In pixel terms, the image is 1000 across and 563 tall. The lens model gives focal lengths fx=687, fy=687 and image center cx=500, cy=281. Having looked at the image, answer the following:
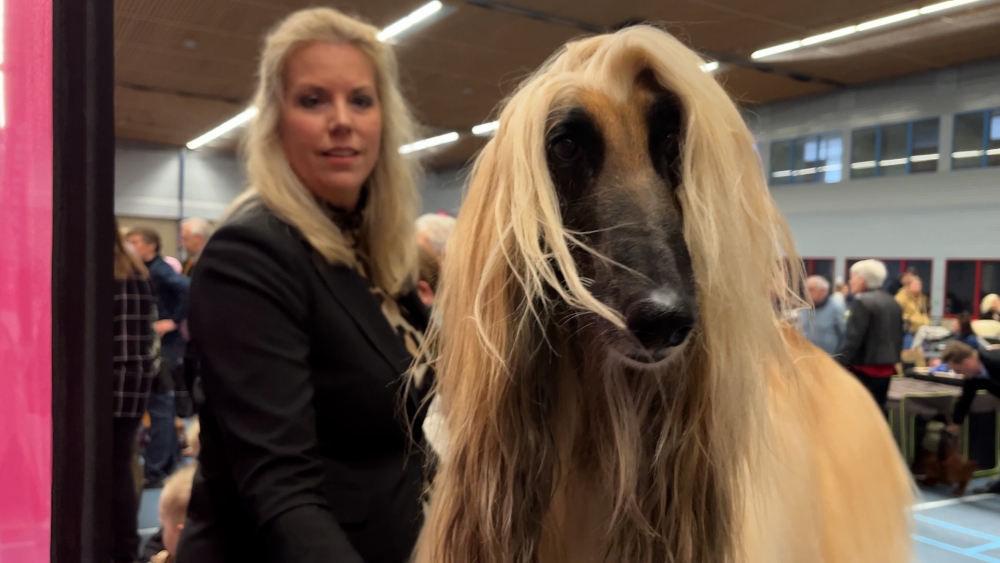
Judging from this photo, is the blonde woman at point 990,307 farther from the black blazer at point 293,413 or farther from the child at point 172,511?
the child at point 172,511

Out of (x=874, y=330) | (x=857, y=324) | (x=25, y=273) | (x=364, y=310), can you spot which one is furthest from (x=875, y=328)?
(x=25, y=273)

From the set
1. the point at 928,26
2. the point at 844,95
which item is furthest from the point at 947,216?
the point at 928,26

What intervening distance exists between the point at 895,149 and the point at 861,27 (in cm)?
128

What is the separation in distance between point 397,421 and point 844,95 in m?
2.29

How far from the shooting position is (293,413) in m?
0.68

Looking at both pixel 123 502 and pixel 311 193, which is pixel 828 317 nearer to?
pixel 311 193

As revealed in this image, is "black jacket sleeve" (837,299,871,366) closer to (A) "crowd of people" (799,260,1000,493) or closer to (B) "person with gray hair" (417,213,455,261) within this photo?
(A) "crowd of people" (799,260,1000,493)

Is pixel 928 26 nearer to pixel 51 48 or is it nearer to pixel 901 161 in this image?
pixel 901 161

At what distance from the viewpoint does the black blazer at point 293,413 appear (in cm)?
66

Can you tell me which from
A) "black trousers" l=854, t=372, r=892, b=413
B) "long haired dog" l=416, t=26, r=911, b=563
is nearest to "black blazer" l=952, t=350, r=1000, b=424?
"black trousers" l=854, t=372, r=892, b=413

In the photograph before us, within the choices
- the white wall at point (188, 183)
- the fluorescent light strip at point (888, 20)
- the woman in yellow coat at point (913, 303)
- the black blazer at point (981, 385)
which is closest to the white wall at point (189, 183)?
the white wall at point (188, 183)

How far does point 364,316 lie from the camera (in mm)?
785

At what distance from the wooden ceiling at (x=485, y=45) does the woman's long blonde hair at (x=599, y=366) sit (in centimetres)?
61

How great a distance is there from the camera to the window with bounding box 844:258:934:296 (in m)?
3.00
